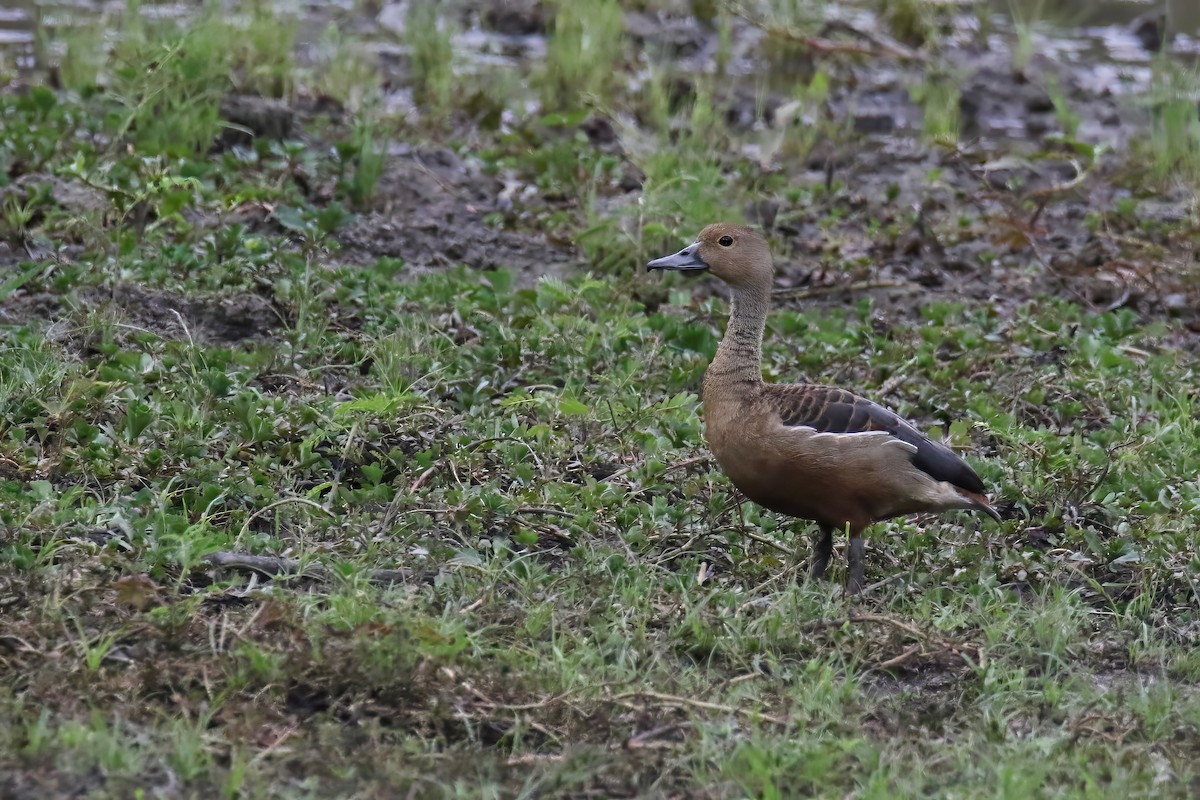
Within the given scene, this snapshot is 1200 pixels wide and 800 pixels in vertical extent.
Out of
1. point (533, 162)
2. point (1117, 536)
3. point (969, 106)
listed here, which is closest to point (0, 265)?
point (533, 162)

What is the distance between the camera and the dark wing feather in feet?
17.4

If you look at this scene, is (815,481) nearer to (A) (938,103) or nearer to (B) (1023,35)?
(A) (938,103)

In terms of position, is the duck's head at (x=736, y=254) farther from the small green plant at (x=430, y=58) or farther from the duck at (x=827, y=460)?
the small green plant at (x=430, y=58)

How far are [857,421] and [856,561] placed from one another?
0.45 meters

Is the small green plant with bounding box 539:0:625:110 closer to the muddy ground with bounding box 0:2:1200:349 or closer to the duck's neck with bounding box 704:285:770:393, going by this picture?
the muddy ground with bounding box 0:2:1200:349

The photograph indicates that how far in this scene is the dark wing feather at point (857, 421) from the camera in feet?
17.4

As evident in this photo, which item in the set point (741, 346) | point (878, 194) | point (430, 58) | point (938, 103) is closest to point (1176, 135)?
point (938, 103)

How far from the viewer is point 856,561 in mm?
5293

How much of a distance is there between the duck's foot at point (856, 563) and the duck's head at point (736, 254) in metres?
1.06

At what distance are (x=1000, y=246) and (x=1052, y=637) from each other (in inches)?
168

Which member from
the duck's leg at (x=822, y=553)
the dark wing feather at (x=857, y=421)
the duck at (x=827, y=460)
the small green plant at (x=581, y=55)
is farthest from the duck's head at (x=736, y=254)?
the small green plant at (x=581, y=55)

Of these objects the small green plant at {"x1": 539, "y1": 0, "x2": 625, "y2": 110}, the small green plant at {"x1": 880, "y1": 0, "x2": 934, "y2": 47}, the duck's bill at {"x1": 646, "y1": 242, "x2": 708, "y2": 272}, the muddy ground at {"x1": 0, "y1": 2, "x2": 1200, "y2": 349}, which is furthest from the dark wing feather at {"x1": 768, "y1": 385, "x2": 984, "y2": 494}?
the small green plant at {"x1": 880, "y1": 0, "x2": 934, "y2": 47}

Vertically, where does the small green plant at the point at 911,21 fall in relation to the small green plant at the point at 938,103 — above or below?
above

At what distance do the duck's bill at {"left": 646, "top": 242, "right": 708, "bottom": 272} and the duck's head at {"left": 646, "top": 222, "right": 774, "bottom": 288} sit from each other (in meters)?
0.02
